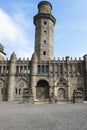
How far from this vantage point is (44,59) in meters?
51.8

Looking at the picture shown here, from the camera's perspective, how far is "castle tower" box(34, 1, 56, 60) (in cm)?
5247

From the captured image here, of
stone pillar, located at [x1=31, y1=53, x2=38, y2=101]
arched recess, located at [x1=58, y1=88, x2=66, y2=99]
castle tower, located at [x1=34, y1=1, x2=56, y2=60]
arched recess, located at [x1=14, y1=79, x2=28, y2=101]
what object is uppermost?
castle tower, located at [x1=34, y1=1, x2=56, y2=60]

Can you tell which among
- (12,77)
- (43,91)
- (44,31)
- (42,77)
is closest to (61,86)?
(43,91)

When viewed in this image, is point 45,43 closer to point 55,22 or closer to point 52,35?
point 52,35

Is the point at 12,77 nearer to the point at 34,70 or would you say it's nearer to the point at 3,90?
the point at 3,90

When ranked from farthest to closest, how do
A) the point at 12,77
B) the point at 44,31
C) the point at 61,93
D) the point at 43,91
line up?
the point at 44,31, the point at 12,77, the point at 43,91, the point at 61,93

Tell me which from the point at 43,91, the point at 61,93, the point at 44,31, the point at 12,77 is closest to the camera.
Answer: the point at 61,93

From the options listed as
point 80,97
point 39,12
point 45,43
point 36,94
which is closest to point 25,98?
point 80,97

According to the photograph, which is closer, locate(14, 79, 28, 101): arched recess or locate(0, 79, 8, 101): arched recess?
locate(0, 79, 8, 101): arched recess

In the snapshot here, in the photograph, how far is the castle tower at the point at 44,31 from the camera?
52.5 m

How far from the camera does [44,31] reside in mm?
54438

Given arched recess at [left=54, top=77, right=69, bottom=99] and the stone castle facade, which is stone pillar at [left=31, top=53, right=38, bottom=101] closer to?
the stone castle facade

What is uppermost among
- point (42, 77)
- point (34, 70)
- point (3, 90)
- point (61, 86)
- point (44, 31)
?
point (44, 31)

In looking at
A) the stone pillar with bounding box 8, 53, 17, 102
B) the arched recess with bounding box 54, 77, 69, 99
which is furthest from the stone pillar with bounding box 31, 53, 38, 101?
the arched recess with bounding box 54, 77, 69, 99
